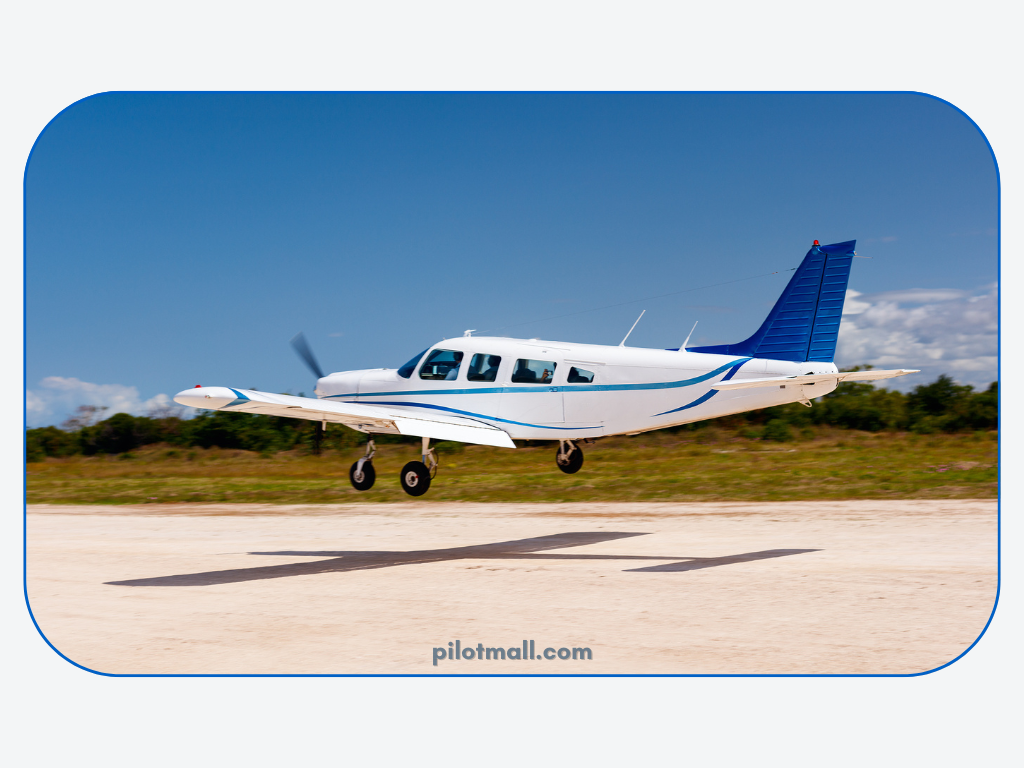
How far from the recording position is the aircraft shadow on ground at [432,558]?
1703cm

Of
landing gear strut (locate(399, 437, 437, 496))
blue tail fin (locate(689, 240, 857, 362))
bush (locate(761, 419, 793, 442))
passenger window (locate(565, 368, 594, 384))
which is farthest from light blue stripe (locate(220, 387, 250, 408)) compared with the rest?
bush (locate(761, 419, 793, 442))

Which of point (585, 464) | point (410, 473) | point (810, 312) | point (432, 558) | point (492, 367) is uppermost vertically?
point (810, 312)

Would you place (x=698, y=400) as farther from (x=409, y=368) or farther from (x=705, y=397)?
(x=409, y=368)

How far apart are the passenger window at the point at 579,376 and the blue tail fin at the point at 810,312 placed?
9.56ft

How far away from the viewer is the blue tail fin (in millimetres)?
15859

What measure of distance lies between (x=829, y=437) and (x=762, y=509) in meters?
8.18

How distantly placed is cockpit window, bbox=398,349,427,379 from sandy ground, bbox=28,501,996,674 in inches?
159

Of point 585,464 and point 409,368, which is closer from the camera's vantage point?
point 409,368

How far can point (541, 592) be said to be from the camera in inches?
574

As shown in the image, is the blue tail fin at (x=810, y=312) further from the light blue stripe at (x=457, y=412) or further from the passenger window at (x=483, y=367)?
the passenger window at (x=483, y=367)

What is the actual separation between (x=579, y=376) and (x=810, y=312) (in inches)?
171

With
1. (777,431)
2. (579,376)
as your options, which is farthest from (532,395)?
(777,431)

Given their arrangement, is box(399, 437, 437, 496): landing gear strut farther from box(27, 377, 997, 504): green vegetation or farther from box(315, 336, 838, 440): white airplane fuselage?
box(27, 377, 997, 504): green vegetation

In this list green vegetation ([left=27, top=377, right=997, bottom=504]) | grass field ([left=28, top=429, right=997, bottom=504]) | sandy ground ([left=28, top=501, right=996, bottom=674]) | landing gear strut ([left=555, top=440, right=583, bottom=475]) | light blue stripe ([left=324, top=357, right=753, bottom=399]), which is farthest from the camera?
green vegetation ([left=27, top=377, right=997, bottom=504])
